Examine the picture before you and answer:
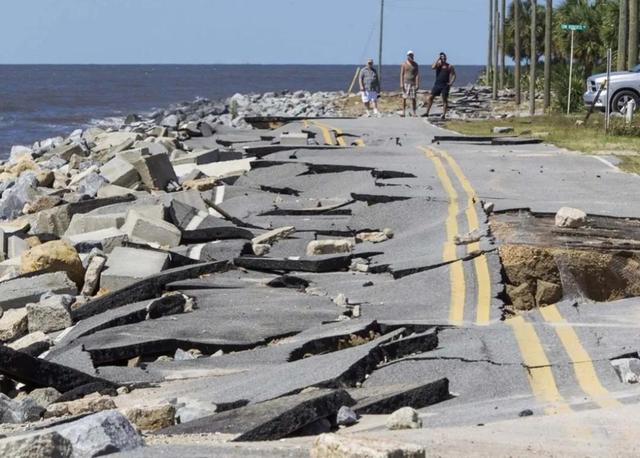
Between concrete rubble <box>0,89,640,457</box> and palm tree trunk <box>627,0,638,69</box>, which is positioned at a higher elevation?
palm tree trunk <box>627,0,638,69</box>

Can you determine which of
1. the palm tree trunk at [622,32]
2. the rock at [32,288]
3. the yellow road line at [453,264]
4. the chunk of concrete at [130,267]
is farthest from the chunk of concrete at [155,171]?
the palm tree trunk at [622,32]

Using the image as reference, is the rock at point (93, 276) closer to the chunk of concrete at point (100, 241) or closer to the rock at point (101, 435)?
the chunk of concrete at point (100, 241)

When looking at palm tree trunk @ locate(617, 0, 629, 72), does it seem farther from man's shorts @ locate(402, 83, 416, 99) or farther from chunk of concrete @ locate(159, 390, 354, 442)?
chunk of concrete @ locate(159, 390, 354, 442)

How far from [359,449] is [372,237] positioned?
8684mm

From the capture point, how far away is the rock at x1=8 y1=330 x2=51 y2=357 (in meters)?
9.81

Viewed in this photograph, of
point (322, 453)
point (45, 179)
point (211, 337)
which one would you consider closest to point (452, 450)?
point (322, 453)

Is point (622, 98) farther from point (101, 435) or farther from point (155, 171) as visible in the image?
point (101, 435)

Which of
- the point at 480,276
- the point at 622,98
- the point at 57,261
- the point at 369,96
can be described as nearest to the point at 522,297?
the point at 480,276

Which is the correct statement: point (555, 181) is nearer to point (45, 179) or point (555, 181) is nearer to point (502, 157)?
point (502, 157)

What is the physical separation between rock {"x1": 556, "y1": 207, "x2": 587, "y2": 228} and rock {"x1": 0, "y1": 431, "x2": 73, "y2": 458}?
24.3 ft

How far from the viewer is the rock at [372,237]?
13141 mm

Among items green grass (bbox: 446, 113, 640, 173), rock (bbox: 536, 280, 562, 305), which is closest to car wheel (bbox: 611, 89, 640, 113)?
green grass (bbox: 446, 113, 640, 173)

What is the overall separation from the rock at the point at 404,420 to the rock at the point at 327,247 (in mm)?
6137

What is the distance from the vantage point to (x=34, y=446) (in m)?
5.05
